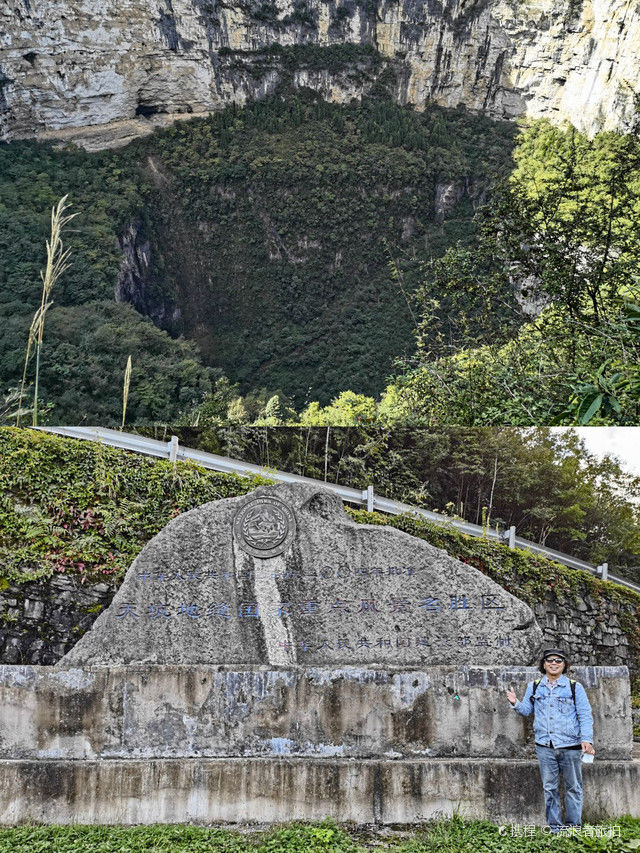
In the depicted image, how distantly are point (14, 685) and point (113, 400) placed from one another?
389 inches

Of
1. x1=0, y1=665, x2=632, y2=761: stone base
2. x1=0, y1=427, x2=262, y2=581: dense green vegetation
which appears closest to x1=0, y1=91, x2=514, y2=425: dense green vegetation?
x1=0, y1=427, x2=262, y2=581: dense green vegetation

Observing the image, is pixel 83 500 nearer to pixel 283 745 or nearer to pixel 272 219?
pixel 283 745

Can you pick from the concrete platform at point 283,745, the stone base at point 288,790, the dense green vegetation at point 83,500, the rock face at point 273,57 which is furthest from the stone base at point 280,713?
the rock face at point 273,57

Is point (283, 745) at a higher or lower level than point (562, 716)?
lower

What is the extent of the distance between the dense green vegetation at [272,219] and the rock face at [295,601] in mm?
20387

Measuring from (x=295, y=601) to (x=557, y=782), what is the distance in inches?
66.0

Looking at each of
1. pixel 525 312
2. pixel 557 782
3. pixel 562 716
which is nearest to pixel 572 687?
pixel 562 716

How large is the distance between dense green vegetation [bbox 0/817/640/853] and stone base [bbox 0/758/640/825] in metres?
0.12

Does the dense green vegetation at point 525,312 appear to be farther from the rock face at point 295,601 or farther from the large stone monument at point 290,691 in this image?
the large stone monument at point 290,691

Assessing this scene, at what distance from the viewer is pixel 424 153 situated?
44.7 m

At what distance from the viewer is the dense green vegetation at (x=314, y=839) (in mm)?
3619

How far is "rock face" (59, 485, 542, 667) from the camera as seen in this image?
452 cm

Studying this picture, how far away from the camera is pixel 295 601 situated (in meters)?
4.64

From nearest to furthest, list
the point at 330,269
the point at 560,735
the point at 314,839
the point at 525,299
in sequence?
the point at 314,839 < the point at 560,735 < the point at 525,299 < the point at 330,269
